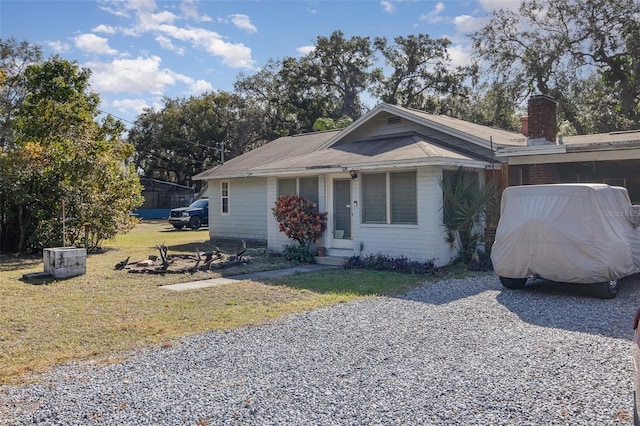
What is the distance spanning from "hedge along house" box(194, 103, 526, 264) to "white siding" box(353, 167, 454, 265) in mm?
23

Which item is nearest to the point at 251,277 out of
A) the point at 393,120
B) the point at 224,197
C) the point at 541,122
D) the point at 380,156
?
the point at 380,156

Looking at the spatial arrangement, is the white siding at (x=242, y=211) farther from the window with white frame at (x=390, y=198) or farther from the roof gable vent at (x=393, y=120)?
the window with white frame at (x=390, y=198)

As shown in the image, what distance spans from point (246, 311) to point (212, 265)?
468cm

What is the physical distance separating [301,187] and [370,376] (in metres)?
9.78

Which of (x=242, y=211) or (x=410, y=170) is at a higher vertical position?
(x=410, y=170)

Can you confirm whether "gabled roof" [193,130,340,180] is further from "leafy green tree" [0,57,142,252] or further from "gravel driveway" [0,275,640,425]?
"gravel driveway" [0,275,640,425]

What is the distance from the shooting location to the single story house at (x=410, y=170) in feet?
37.3

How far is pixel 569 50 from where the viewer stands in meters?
25.9

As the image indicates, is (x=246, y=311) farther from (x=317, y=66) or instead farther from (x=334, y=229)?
(x=317, y=66)

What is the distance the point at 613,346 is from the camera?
17.5 ft

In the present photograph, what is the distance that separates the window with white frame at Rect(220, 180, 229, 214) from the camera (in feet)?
61.8

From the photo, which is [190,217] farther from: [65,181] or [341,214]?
[341,214]

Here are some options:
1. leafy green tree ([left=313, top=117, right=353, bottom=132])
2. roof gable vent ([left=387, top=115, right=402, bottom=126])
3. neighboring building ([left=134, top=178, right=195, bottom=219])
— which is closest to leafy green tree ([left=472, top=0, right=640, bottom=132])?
leafy green tree ([left=313, top=117, right=353, bottom=132])

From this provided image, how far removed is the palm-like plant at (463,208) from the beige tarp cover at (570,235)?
9.66 ft
